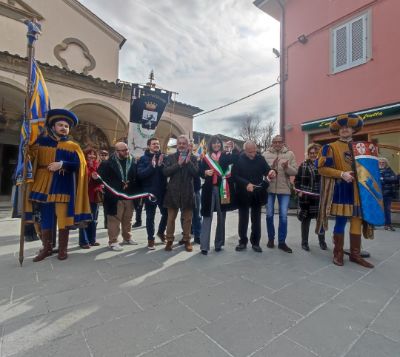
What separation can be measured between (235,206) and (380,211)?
76.5 inches

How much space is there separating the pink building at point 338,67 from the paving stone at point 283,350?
780 centimetres

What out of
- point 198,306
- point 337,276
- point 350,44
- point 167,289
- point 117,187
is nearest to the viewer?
point 198,306

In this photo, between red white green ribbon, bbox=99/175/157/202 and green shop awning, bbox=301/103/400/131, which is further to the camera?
green shop awning, bbox=301/103/400/131

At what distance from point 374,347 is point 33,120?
13.7 ft

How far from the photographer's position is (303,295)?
242 centimetres

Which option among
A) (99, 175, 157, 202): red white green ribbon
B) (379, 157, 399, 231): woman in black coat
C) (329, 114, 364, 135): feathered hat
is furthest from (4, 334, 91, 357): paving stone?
(379, 157, 399, 231): woman in black coat

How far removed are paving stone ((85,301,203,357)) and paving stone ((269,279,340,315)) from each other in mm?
862

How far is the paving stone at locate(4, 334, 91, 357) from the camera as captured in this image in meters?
1.55

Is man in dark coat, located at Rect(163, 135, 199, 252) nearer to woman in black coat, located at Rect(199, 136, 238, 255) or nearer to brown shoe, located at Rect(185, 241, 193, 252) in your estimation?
brown shoe, located at Rect(185, 241, 193, 252)

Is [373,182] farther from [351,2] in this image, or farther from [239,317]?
[351,2]

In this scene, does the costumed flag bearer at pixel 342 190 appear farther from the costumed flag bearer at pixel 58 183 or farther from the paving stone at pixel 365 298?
the costumed flag bearer at pixel 58 183

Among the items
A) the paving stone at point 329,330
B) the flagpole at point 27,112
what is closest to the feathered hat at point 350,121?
the paving stone at point 329,330

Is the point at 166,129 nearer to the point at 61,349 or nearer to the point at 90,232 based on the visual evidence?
the point at 90,232

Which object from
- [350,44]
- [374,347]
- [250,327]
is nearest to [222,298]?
[250,327]
